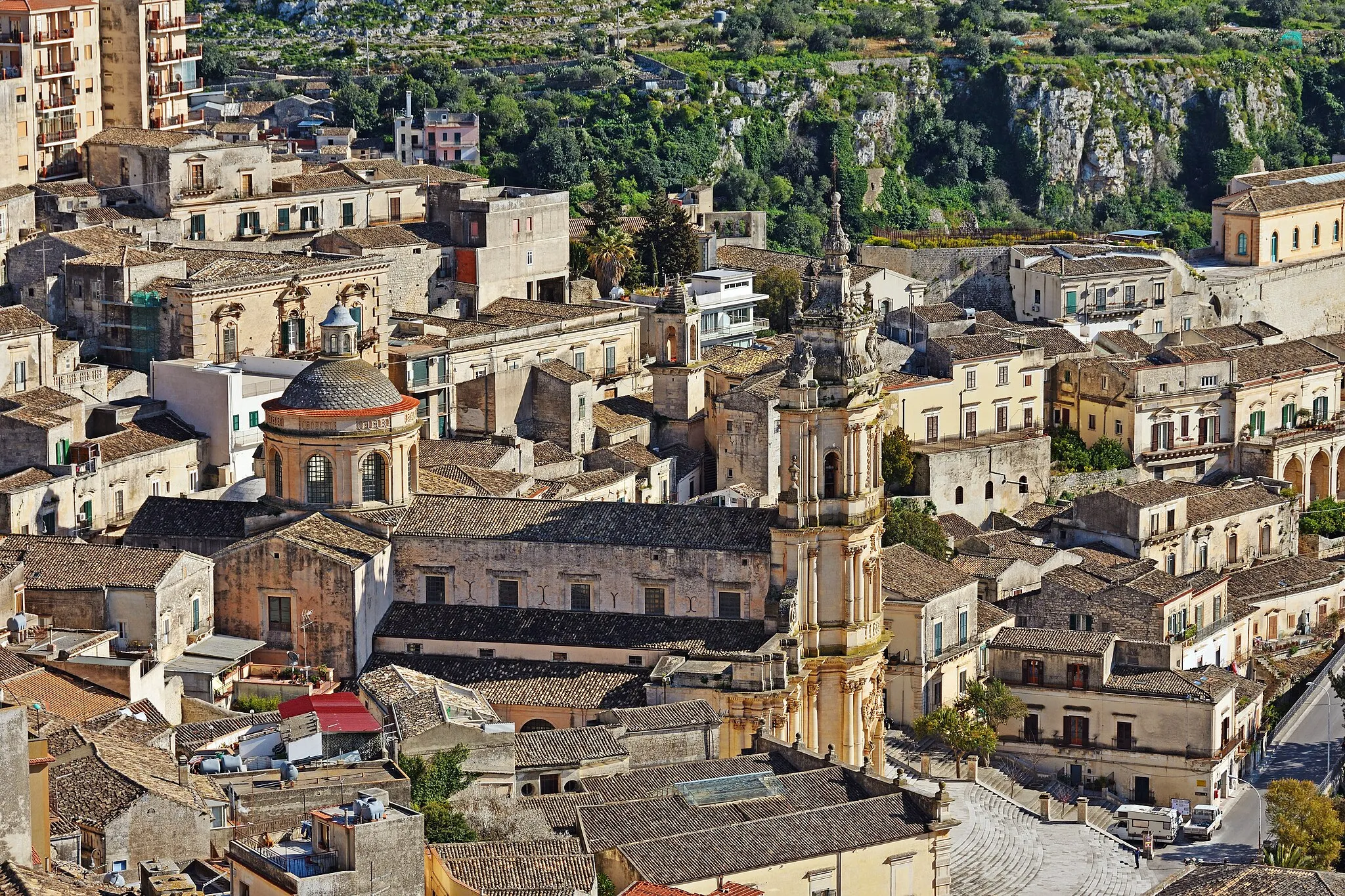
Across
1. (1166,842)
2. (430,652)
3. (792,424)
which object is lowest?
(1166,842)

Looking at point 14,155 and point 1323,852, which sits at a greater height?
point 14,155

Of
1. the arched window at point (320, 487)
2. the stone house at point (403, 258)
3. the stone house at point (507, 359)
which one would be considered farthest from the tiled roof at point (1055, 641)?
the stone house at point (403, 258)

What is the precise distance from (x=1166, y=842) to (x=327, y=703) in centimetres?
1966

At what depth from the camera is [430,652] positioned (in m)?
66.8

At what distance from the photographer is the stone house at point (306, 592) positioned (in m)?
66.2

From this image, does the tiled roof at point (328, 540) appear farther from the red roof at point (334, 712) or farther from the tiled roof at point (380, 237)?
the tiled roof at point (380, 237)

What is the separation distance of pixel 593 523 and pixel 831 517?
4870 millimetres

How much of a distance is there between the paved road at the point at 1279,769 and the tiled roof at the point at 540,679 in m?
12.7

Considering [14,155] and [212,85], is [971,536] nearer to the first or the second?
[14,155]

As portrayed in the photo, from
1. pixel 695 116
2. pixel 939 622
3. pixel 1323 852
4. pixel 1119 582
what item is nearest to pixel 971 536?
pixel 1119 582

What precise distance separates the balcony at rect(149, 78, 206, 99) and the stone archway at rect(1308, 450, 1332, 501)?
114 ft

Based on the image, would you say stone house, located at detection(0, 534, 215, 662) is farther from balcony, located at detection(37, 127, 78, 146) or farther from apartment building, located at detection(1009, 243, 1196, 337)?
apartment building, located at detection(1009, 243, 1196, 337)

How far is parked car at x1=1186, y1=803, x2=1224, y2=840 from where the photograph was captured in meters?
71.4

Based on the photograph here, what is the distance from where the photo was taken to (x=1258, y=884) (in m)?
56.9
